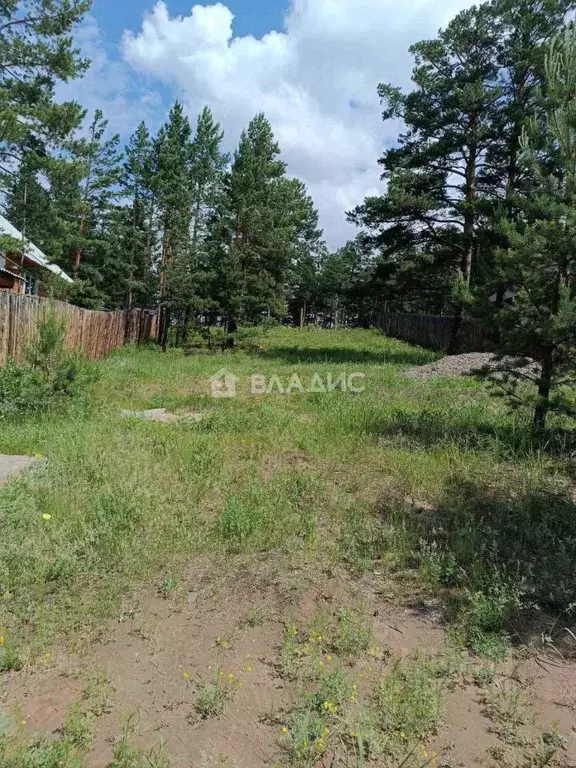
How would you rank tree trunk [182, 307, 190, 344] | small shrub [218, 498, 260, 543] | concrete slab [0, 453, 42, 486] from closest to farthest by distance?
small shrub [218, 498, 260, 543]
concrete slab [0, 453, 42, 486]
tree trunk [182, 307, 190, 344]

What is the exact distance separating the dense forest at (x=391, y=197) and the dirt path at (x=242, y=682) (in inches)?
143

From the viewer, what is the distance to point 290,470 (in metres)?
4.77

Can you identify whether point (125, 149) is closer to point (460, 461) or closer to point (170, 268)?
point (170, 268)

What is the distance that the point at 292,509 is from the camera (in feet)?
12.6

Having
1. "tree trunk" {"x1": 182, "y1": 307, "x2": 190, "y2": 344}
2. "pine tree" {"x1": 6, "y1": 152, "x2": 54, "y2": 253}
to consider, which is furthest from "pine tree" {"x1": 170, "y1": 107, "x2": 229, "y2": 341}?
"pine tree" {"x1": 6, "y1": 152, "x2": 54, "y2": 253}

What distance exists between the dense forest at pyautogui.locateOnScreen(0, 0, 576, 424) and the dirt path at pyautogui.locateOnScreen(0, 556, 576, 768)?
11.9 feet

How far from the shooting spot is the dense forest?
5160mm

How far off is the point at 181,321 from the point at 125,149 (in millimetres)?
9015

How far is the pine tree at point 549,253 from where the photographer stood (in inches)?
190

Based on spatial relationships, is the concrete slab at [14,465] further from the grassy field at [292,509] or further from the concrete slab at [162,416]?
the concrete slab at [162,416]

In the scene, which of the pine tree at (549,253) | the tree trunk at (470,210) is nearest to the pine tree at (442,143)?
the tree trunk at (470,210)

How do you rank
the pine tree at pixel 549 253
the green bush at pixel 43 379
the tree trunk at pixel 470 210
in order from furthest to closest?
the tree trunk at pixel 470 210 → the green bush at pixel 43 379 → the pine tree at pixel 549 253

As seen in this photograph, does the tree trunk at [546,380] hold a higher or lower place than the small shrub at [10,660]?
higher

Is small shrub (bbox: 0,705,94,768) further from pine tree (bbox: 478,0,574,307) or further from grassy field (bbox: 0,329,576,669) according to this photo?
pine tree (bbox: 478,0,574,307)
